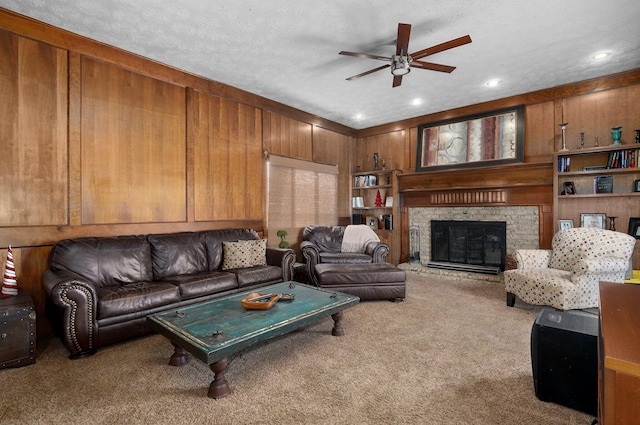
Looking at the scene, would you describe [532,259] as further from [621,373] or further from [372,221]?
[621,373]

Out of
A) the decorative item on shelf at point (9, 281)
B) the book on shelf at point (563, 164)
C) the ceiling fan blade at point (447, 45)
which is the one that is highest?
the ceiling fan blade at point (447, 45)

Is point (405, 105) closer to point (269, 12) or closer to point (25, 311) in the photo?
point (269, 12)

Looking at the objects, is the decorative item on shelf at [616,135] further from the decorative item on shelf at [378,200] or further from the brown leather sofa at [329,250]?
the decorative item on shelf at [378,200]

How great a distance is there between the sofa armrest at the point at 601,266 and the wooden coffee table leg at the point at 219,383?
3537 millimetres

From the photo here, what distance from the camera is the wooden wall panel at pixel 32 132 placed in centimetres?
288

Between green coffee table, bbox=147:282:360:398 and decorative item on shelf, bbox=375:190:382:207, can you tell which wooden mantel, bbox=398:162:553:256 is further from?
green coffee table, bbox=147:282:360:398

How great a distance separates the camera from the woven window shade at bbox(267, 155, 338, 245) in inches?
209

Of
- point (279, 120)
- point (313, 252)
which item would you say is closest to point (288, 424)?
point (313, 252)

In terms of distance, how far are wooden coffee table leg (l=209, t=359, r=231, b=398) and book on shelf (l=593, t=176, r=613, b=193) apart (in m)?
5.24

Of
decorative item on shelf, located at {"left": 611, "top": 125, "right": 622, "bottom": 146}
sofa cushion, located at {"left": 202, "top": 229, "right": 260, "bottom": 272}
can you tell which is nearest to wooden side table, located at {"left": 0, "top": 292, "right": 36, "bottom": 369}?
sofa cushion, located at {"left": 202, "top": 229, "right": 260, "bottom": 272}

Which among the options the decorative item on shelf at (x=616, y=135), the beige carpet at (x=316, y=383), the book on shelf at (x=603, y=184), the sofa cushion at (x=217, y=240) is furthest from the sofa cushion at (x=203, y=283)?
the decorative item on shelf at (x=616, y=135)

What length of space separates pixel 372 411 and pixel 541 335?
111 cm

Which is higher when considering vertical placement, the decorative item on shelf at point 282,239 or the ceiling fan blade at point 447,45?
the ceiling fan blade at point 447,45

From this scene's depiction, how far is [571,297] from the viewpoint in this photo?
128 inches
